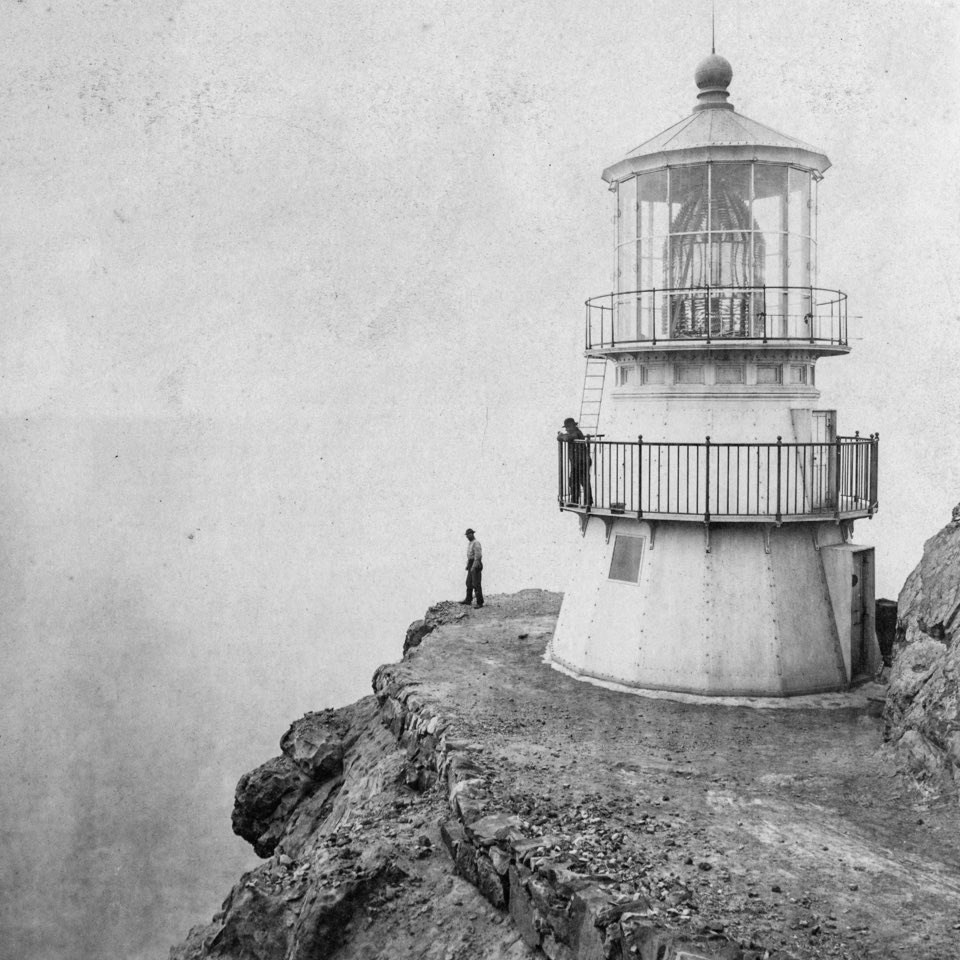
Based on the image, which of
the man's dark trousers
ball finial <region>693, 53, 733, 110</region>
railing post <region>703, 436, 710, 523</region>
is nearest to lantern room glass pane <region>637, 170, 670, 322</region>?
ball finial <region>693, 53, 733, 110</region>

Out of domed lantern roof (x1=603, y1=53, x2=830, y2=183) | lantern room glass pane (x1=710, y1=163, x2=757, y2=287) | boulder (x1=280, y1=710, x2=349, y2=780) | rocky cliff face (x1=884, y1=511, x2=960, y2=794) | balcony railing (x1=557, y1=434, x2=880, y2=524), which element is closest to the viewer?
rocky cliff face (x1=884, y1=511, x2=960, y2=794)

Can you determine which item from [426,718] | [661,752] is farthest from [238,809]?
[661,752]

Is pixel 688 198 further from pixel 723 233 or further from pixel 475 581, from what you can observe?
pixel 475 581

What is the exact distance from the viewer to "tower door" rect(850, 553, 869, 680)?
18.0 meters

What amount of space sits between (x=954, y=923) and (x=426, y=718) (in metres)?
8.51

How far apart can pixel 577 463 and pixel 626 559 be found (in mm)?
1999

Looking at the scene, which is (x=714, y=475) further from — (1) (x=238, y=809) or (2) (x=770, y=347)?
(1) (x=238, y=809)

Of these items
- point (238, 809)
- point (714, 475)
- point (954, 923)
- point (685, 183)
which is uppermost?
point (685, 183)

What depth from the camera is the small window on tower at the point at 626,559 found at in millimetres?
18531

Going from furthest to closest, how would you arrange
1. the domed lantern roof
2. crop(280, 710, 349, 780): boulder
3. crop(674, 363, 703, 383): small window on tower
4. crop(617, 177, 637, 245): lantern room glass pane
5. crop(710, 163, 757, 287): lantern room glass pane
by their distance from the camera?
crop(280, 710, 349, 780): boulder
crop(617, 177, 637, 245): lantern room glass pane
crop(674, 363, 703, 383): small window on tower
crop(710, 163, 757, 287): lantern room glass pane
the domed lantern roof

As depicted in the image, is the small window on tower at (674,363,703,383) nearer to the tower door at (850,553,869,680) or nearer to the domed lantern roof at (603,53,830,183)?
the domed lantern roof at (603,53,830,183)

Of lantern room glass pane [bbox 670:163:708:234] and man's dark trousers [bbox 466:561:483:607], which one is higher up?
lantern room glass pane [bbox 670:163:708:234]

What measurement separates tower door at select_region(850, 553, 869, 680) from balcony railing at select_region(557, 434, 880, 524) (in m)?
0.87

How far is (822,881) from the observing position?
35.3 ft
